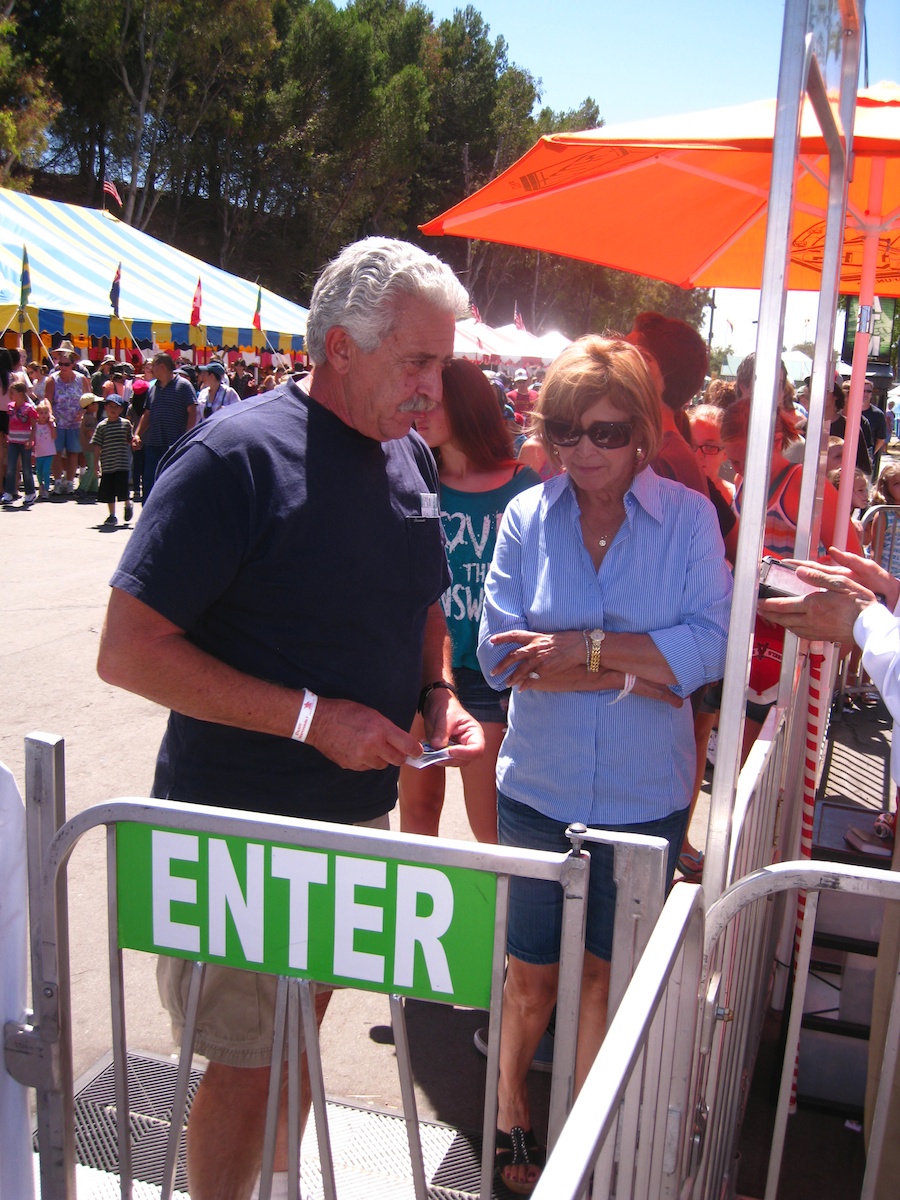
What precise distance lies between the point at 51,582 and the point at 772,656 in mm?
7237

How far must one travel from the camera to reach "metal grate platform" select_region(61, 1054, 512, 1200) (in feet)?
7.89

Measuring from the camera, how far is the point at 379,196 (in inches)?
1759

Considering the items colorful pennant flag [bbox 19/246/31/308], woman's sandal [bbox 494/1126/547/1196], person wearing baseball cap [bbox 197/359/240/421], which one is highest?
colorful pennant flag [bbox 19/246/31/308]

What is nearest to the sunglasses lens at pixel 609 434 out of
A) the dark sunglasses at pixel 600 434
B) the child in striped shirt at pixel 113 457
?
the dark sunglasses at pixel 600 434

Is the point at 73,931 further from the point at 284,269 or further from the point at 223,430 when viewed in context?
the point at 284,269

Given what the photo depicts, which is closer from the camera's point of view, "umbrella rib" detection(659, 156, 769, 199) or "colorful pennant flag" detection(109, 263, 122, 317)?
"umbrella rib" detection(659, 156, 769, 199)

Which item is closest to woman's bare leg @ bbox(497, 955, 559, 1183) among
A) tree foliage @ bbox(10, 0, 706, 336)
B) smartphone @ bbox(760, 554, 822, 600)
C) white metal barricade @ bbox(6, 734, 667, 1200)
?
white metal barricade @ bbox(6, 734, 667, 1200)

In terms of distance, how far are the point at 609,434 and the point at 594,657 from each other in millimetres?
537

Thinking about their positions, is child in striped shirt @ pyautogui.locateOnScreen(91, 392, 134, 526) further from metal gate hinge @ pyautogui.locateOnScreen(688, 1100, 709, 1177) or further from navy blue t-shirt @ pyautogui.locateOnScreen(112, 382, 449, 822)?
metal gate hinge @ pyautogui.locateOnScreen(688, 1100, 709, 1177)

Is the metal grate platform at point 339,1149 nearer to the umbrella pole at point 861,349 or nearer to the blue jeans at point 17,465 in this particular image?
the umbrella pole at point 861,349

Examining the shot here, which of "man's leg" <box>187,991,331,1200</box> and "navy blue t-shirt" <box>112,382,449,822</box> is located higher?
"navy blue t-shirt" <box>112,382,449,822</box>

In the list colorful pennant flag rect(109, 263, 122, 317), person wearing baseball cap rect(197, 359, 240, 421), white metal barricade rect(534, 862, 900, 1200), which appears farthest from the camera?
colorful pennant flag rect(109, 263, 122, 317)

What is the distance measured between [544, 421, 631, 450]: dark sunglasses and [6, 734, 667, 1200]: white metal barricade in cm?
120

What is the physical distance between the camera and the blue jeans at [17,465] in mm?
13086
